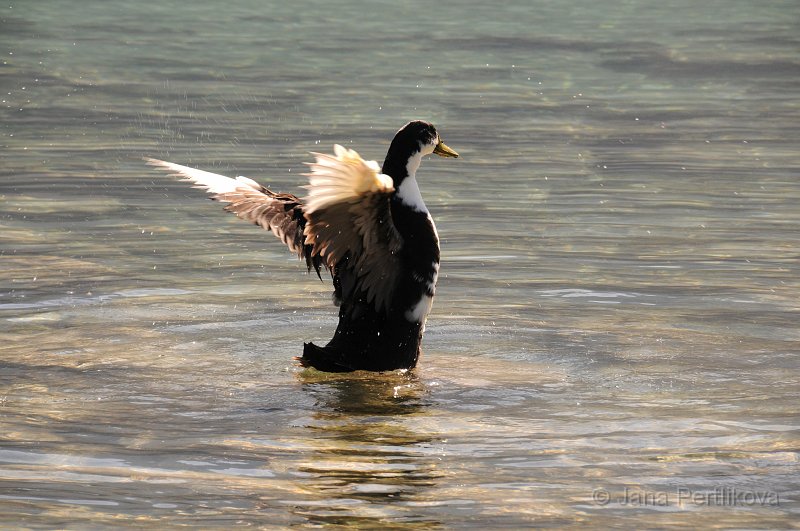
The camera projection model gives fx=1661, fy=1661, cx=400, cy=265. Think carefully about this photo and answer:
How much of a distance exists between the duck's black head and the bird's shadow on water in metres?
0.90

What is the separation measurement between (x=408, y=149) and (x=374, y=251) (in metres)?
0.49

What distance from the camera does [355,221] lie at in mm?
6445

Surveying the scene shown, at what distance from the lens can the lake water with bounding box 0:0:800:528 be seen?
545 cm

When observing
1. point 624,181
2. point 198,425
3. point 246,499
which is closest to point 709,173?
→ point 624,181

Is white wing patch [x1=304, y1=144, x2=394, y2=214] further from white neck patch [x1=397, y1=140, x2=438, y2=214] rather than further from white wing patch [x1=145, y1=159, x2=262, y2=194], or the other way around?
white wing patch [x1=145, y1=159, x2=262, y2=194]

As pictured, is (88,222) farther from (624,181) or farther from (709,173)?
(709,173)

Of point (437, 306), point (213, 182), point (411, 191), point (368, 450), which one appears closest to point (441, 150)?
Result: point (411, 191)

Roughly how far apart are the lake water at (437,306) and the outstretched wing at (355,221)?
0.51 meters

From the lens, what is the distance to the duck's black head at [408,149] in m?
6.87

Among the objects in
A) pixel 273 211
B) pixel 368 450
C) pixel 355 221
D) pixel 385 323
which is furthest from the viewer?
pixel 273 211

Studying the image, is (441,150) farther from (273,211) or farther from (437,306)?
(437,306)

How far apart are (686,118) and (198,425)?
9.74m

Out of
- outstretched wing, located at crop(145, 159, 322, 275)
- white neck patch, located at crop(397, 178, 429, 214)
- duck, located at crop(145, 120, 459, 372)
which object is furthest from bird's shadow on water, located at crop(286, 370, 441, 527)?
white neck patch, located at crop(397, 178, 429, 214)

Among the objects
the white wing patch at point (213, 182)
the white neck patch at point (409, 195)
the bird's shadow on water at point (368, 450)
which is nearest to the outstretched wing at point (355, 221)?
the white neck patch at point (409, 195)
